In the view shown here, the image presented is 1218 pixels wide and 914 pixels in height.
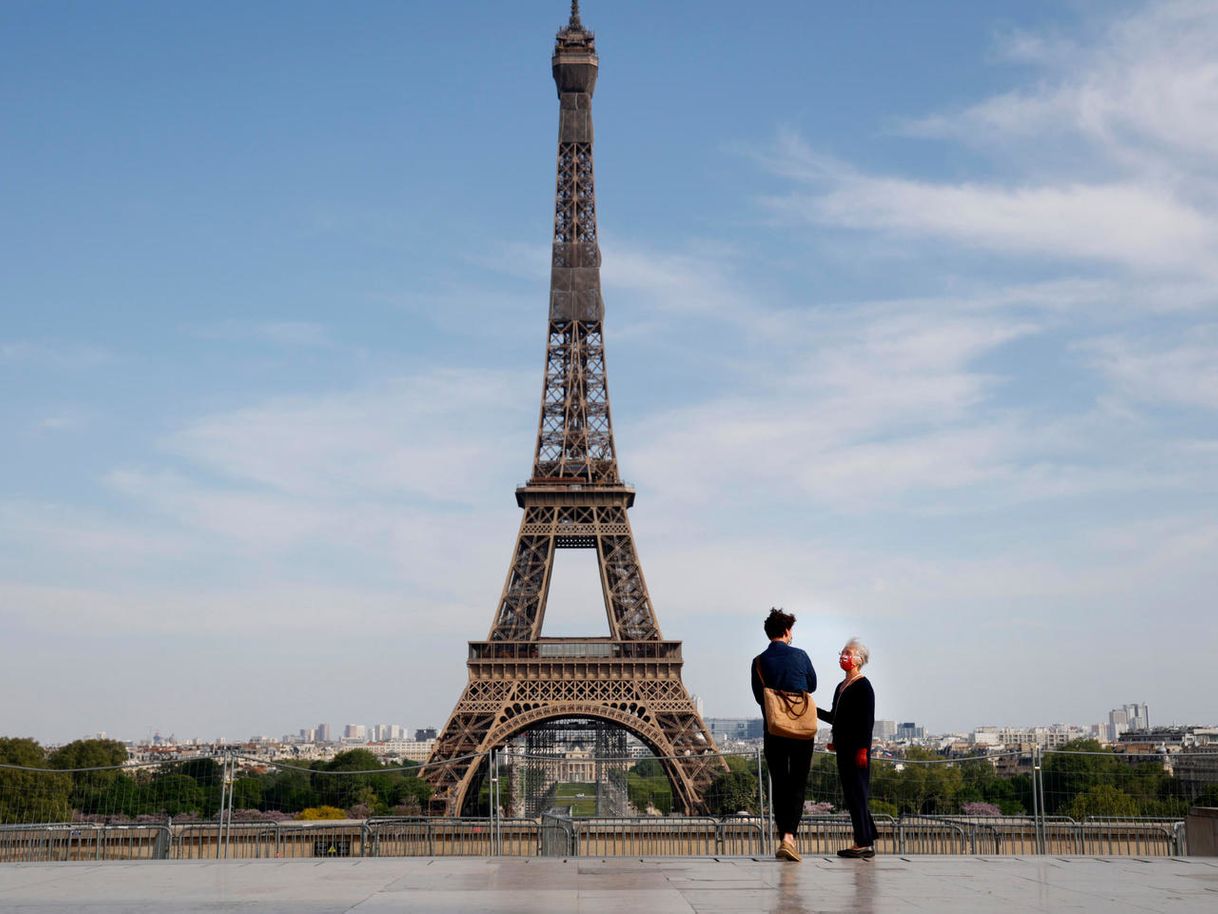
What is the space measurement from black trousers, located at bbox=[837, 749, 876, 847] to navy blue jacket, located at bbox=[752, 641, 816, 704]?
67 centimetres

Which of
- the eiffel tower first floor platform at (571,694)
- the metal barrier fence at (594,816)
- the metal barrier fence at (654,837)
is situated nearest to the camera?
the metal barrier fence at (654,837)

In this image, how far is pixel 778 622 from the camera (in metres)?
9.91

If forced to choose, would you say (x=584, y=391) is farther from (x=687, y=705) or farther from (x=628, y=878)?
(x=628, y=878)

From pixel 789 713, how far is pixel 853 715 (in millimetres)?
562

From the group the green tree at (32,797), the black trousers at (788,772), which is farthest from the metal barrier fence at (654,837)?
the green tree at (32,797)

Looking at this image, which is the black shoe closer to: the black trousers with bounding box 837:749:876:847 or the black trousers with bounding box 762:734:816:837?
the black trousers with bounding box 837:749:876:847

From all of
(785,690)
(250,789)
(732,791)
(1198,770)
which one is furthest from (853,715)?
(250,789)

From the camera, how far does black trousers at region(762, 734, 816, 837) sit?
383 inches

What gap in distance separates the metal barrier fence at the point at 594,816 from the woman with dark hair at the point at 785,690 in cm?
433

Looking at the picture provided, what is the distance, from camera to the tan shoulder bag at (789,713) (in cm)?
956

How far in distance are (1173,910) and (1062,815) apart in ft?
43.1

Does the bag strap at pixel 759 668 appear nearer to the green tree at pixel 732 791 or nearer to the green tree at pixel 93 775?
the green tree at pixel 93 775

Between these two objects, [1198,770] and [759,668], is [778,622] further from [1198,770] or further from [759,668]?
[1198,770]

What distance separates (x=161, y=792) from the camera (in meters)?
38.9
